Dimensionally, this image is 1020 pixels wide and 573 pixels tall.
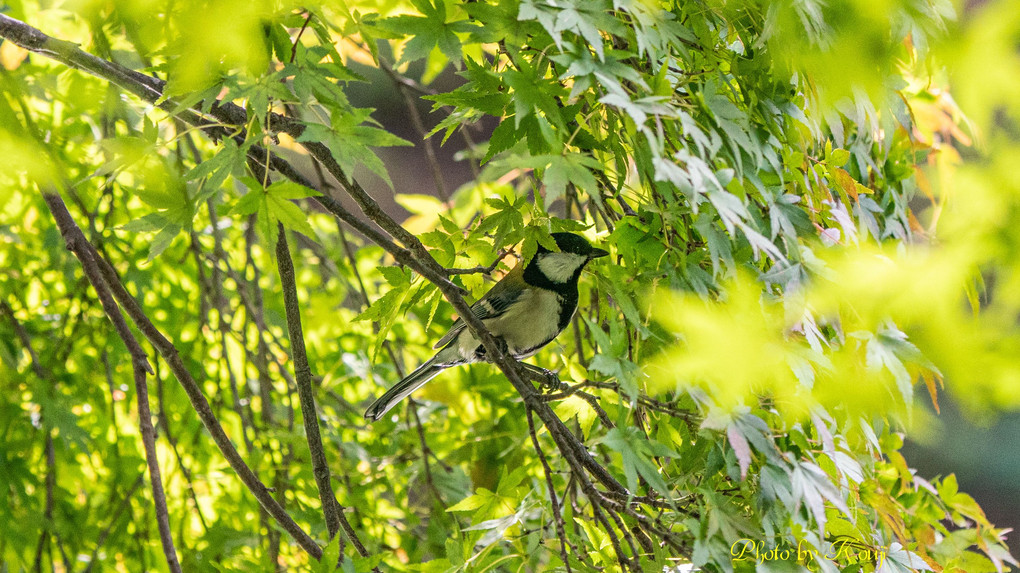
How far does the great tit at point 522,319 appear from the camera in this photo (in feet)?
7.25

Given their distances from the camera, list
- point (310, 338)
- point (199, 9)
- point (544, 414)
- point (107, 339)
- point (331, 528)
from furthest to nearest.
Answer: point (310, 338) < point (107, 339) < point (331, 528) < point (544, 414) < point (199, 9)

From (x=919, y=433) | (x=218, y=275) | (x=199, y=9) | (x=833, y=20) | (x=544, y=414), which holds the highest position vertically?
(x=218, y=275)

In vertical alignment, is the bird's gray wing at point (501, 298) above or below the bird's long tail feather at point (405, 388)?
above

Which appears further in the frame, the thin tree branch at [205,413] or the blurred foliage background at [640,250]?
the thin tree branch at [205,413]

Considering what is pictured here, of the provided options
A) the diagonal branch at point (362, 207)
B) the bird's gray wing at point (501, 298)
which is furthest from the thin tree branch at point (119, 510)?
the diagonal branch at point (362, 207)

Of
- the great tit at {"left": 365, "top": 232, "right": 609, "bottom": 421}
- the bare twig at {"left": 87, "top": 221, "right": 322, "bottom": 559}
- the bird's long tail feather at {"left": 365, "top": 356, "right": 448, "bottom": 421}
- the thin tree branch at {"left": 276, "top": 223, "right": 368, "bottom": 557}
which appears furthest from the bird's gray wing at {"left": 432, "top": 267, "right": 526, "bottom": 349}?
the bare twig at {"left": 87, "top": 221, "right": 322, "bottom": 559}

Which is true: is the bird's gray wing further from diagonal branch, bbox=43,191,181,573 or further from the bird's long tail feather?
diagonal branch, bbox=43,191,181,573

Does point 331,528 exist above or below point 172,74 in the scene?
below

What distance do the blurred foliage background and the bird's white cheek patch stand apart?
35cm

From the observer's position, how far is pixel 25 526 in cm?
197

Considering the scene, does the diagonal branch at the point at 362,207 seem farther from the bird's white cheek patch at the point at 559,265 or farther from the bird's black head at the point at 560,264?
the bird's white cheek patch at the point at 559,265

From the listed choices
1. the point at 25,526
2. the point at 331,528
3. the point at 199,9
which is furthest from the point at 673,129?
the point at 25,526

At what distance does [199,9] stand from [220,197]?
4.97 ft

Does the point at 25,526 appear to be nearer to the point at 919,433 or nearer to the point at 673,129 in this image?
the point at 673,129
